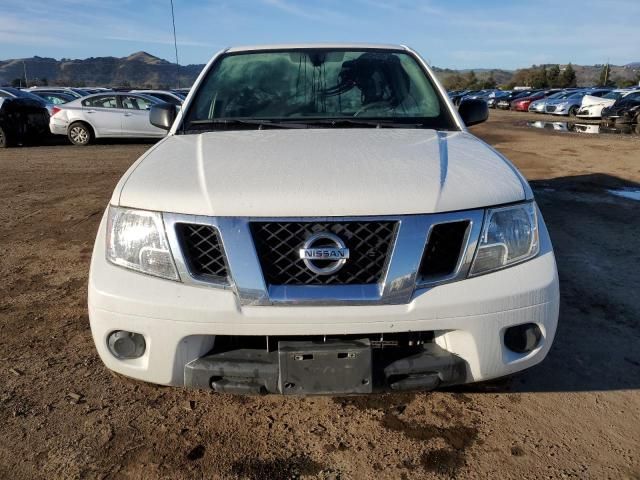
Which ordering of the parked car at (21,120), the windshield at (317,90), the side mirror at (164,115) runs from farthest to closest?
the parked car at (21,120) → the side mirror at (164,115) → the windshield at (317,90)

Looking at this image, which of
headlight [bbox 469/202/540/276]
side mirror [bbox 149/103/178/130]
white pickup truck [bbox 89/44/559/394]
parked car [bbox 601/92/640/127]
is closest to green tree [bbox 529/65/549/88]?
parked car [bbox 601/92/640/127]

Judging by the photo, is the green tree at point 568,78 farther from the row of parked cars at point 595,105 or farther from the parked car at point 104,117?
the parked car at point 104,117

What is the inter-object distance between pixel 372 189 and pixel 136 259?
951 millimetres

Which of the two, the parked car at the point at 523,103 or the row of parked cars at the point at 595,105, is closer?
the row of parked cars at the point at 595,105

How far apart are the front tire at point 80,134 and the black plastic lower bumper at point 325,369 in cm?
1376

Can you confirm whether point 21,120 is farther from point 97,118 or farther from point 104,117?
point 104,117

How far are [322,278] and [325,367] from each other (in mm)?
323

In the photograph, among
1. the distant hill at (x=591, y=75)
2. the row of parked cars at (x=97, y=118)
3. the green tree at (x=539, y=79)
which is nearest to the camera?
the row of parked cars at (x=97, y=118)

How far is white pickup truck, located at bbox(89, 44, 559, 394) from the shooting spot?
191 centimetres

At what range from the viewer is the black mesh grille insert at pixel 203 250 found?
196 centimetres

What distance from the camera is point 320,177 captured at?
2.08 metres

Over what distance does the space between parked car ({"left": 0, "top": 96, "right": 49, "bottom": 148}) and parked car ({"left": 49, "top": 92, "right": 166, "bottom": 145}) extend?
35 centimetres

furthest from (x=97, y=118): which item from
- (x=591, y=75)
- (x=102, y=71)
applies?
(x=591, y=75)

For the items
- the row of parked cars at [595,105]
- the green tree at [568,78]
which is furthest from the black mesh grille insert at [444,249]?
the green tree at [568,78]
